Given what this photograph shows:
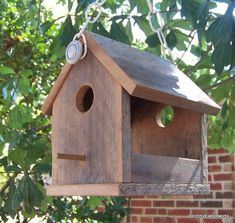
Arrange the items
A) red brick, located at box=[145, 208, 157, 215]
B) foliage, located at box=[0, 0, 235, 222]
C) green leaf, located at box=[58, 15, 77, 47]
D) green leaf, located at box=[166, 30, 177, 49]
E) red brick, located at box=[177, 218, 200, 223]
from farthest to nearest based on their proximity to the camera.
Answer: red brick, located at box=[145, 208, 157, 215], red brick, located at box=[177, 218, 200, 223], green leaf, located at box=[166, 30, 177, 49], green leaf, located at box=[58, 15, 77, 47], foliage, located at box=[0, 0, 235, 222]

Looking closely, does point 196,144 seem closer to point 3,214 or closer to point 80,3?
point 80,3

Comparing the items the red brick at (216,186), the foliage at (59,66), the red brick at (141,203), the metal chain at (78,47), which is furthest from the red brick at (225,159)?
the metal chain at (78,47)

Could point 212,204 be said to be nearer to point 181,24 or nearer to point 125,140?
point 181,24

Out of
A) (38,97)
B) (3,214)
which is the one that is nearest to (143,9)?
(38,97)

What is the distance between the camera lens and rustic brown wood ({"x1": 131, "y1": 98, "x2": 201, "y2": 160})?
1.49 metres

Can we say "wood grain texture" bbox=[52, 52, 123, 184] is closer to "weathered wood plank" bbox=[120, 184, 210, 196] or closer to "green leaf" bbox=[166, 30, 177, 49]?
"weathered wood plank" bbox=[120, 184, 210, 196]

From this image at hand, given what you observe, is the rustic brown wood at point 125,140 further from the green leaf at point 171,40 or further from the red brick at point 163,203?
the red brick at point 163,203

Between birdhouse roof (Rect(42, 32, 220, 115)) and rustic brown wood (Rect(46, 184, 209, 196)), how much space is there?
21 cm

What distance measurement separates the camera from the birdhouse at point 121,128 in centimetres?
116

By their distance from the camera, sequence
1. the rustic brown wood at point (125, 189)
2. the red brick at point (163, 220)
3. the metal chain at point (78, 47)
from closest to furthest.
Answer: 1. the rustic brown wood at point (125, 189)
2. the metal chain at point (78, 47)
3. the red brick at point (163, 220)

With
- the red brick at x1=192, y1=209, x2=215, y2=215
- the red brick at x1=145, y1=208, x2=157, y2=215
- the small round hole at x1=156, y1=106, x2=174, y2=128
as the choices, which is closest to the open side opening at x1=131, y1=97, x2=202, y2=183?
the small round hole at x1=156, y1=106, x2=174, y2=128

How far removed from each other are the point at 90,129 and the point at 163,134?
348 mm

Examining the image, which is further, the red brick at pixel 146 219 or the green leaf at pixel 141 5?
the red brick at pixel 146 219

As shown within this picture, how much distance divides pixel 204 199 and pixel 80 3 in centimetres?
195
